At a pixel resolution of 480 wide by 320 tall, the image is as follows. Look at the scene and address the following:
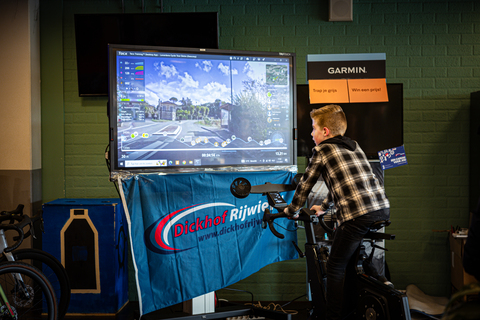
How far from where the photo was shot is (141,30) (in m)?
3.30

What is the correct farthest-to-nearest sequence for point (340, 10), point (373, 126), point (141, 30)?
1. point (340, 10)
2. point (141, 30)
3. point (373, 126)

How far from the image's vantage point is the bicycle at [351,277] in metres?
2.03

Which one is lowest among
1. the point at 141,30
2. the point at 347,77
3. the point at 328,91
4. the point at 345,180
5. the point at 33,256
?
the point at 33,256

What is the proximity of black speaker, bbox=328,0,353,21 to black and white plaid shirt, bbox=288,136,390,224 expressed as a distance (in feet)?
5.49

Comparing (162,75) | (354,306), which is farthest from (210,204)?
(354,306)

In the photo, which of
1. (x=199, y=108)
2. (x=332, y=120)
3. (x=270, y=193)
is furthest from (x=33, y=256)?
(x=332, y=120)

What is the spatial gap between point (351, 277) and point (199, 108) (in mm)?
1529

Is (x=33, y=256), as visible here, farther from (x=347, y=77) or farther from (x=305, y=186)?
(x=347, y=77)

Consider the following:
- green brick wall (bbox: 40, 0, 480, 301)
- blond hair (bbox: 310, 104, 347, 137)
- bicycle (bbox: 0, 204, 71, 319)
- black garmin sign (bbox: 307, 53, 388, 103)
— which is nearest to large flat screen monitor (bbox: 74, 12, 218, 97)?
green brick wall (bbox: 40, 0, 480, 301)

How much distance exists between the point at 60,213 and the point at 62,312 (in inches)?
31.4

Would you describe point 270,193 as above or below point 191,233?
above

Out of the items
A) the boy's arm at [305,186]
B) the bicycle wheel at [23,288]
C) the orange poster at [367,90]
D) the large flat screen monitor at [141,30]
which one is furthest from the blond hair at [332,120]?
the bicycle wheel at [23,288]

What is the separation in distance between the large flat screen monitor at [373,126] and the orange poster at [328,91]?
0.32 ft

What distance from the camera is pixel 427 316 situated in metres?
2.96
